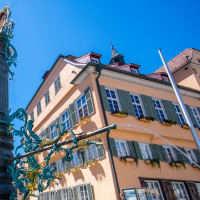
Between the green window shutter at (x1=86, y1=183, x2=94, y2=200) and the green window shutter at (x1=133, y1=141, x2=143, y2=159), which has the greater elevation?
the green window shutter at (x1=133, y1=141, x2=143, y2=159)

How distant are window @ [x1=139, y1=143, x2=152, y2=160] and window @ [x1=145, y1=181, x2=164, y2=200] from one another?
4.61 ft

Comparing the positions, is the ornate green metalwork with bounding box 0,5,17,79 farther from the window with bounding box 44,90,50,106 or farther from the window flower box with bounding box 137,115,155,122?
the window with bounding box 44,90,50,106

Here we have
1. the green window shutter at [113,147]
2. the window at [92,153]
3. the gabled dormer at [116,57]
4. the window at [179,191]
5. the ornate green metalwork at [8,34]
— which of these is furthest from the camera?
the gabled dormer at [116,57]

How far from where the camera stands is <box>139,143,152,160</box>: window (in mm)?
12929

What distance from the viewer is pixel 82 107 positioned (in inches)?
544

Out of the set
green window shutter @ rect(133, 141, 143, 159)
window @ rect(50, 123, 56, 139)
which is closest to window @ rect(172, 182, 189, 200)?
green window shutter @ rect(133, 141, 143, 159)

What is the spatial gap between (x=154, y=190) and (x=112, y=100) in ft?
17.3

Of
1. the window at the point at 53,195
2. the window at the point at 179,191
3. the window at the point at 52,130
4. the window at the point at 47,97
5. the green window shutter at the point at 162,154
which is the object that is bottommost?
the window at the point at 179,191

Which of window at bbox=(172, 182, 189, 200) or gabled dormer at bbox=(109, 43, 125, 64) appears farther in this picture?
gabled dormer at bbox=(109, 43, 125, 64)

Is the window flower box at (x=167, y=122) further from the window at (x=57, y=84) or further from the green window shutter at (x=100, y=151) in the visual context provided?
the window at (x=57, y=84)

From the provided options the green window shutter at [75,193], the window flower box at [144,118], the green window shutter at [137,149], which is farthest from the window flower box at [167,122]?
the green window shutter at [75,193]

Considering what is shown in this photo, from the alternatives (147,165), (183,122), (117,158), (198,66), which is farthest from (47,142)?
(198,66)

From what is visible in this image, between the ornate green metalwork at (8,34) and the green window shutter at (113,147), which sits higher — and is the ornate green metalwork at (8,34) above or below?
above

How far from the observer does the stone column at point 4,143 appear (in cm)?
387
